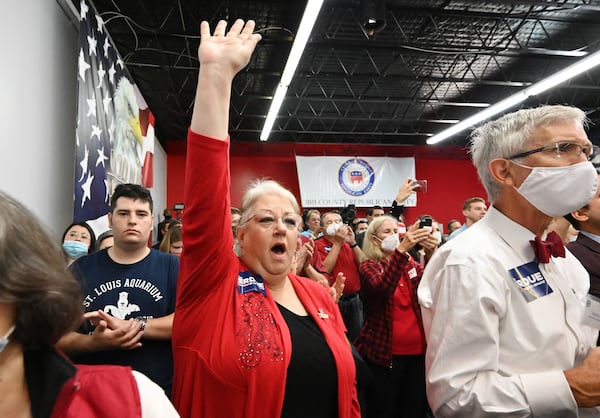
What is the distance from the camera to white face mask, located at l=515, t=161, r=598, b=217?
4.98ft

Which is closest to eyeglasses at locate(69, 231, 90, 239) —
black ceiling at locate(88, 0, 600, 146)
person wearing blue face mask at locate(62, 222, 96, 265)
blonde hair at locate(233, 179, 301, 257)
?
person wearing blue face mask at locate(62, 222, 96, 265)

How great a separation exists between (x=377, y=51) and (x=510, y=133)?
796 centimetres

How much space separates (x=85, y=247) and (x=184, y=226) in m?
2.56

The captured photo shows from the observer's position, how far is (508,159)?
1592mm

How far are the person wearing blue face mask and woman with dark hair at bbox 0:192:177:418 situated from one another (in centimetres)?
289

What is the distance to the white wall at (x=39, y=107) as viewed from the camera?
10.4 feet

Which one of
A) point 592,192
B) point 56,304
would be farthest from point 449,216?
point 56,304

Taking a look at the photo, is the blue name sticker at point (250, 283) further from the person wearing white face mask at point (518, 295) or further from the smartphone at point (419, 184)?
the smartphone at point (419, 184)

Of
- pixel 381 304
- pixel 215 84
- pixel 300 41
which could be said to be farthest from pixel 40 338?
pixel 300 41

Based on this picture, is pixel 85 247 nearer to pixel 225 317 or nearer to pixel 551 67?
pixel 225 317

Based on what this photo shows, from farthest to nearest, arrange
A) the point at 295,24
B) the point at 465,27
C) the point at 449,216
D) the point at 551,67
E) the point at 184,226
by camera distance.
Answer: the point at 449,216
the point at 551,67
the point at 465,27
the point at 295,24
the point at 184,226

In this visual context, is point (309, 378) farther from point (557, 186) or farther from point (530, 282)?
point (557, 186)

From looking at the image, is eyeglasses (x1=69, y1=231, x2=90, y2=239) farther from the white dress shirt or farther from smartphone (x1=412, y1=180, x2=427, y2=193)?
the white dress shirt

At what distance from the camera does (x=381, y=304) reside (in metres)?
3.23
